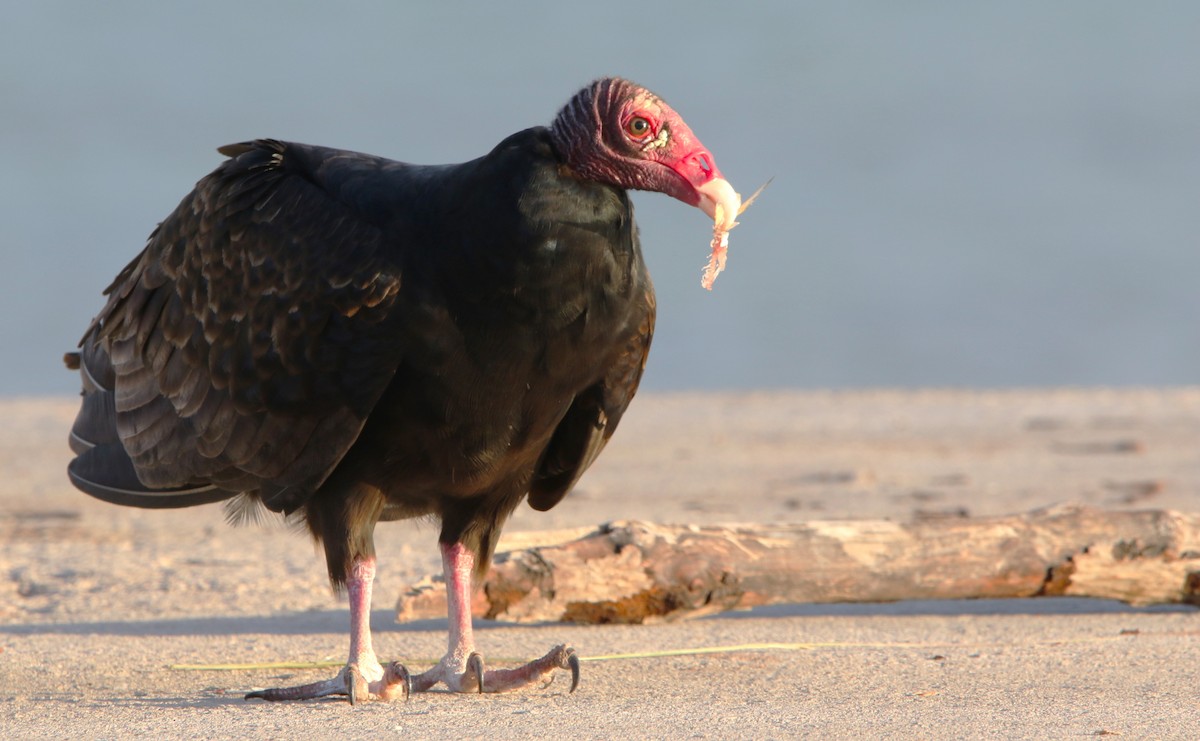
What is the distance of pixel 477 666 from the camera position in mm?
4145

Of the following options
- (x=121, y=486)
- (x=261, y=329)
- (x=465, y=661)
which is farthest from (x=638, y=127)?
(x=121, y=486)

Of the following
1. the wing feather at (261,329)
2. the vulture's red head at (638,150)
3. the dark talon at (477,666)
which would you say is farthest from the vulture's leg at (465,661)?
the vulture's red head at (638,150)

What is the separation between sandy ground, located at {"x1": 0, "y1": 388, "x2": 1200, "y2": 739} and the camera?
3.65m

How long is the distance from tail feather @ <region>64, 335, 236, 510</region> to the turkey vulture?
112 mm

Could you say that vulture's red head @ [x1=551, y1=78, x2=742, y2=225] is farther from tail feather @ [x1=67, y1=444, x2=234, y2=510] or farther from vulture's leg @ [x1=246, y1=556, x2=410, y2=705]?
tail feather @ [x1=67, y1=444, x2=234, y2=510]

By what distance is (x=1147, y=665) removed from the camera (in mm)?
4219

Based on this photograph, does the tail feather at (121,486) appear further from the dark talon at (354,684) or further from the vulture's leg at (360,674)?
the dark talon at (354,684)

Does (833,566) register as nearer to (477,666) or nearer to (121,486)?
(477,666)

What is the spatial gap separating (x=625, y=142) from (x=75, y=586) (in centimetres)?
326

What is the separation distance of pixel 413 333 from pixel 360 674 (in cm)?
91

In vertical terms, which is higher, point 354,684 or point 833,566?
point 833,566

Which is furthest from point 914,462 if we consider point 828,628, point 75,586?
point 75,586

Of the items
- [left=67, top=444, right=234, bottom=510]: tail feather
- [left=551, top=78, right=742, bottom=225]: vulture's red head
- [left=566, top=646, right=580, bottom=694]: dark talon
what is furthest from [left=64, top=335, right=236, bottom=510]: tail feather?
[left=551, top=78, right=742, bottom=225]: vulture's red head

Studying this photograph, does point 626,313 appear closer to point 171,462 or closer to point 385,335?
point 385,335
